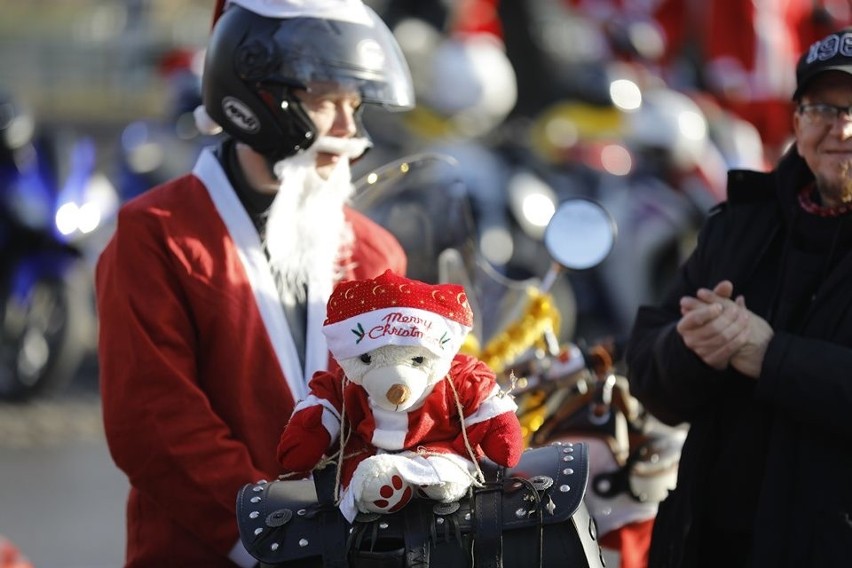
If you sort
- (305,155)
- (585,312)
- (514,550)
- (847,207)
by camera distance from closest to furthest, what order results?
(514,550)
(847,207)
(305,155)
(585,312)

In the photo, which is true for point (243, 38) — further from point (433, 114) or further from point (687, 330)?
point (433, 114)

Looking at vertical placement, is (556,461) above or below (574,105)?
above

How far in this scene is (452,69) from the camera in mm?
12344

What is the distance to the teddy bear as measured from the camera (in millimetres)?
3035

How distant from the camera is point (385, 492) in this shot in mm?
2902

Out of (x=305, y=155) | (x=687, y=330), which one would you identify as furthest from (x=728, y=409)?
(x=305, y=155)

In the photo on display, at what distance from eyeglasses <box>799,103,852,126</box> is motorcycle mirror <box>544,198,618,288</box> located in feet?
2.28

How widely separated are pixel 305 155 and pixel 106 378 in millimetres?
675

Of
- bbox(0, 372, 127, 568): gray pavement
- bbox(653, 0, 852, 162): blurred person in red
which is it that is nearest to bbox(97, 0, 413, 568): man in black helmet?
bbox(0, 372, 127, 568): gray pavement

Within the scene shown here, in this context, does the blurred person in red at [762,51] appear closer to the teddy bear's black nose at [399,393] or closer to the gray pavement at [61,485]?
the gray pavement at [61,485]

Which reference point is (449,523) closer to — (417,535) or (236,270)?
(417,535)

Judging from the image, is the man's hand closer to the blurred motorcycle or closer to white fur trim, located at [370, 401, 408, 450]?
the blurred motorcycle

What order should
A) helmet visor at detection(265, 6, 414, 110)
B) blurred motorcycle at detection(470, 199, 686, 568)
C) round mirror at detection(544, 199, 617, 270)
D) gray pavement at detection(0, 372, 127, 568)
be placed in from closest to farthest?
helmet visor at detection(265, 6, 414, 110) < blurred motorcycle at detection(470, 199, 686, 568) < round mirror at detection(544, 199, 617, 270) < gray pavement at detection(0, 372, 127, 568)

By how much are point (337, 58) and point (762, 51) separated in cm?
1196
